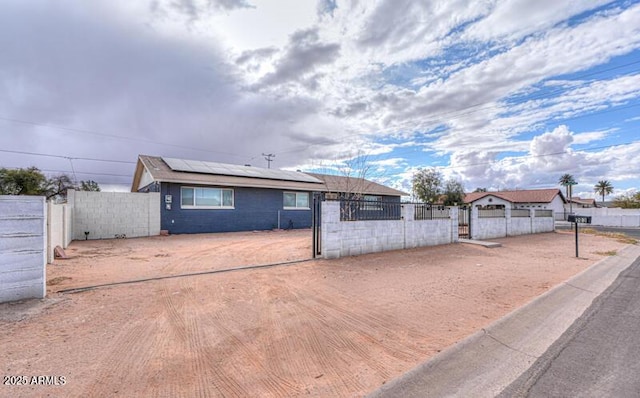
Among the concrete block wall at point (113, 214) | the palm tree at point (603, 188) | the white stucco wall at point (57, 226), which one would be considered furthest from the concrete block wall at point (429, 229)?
the palm tree at point (603, 188)

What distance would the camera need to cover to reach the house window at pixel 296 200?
64.9 ft

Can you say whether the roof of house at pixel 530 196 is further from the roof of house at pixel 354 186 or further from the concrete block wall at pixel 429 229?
the concrete block wall at pixel 429 229

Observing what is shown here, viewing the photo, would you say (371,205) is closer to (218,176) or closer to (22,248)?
(22,248)

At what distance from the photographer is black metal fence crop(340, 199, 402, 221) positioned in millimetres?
9156

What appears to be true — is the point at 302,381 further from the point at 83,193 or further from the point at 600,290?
the point at 83,193

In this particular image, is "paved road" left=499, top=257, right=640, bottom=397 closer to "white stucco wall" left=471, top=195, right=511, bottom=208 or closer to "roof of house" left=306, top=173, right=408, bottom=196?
"roof of house" left=306, top=173, right=408, bottom=196

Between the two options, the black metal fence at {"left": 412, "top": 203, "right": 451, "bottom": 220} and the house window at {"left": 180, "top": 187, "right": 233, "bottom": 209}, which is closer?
the black metal fence at {"left": 412, "top": 203, "right": 451, "bottom": 220}

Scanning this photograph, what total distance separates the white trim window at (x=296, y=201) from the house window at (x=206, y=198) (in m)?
3.87

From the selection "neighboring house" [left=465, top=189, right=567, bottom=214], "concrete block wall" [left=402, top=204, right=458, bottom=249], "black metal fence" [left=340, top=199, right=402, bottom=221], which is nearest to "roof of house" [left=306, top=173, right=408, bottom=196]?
"concrete block wall" [left=402, top=204, right=458, bottom=249]

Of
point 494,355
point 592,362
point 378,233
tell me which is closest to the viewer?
point 592,362

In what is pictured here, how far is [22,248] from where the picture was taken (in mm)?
4527

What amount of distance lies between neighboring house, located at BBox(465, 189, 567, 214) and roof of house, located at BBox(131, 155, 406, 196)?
3621cm

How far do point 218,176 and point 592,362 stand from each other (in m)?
16.5

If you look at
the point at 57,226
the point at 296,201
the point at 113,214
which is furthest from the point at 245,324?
the point at 296,201
